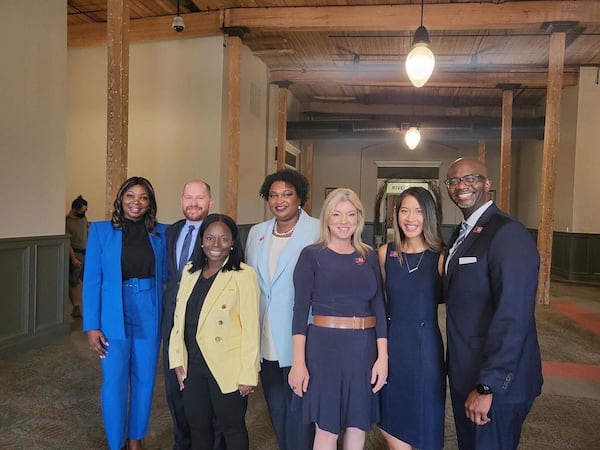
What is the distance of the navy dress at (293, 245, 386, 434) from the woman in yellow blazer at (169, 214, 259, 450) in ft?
0.80

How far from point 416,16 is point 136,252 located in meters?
5.44

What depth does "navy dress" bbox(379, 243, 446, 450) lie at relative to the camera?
196 cm

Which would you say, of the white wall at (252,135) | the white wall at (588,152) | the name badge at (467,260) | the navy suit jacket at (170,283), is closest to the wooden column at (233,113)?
the white wall at (252,135)

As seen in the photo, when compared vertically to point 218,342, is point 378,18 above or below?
above

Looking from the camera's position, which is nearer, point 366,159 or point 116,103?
point 116,103

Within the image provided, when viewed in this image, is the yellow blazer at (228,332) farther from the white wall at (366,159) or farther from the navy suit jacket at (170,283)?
the white wall at (366,159)

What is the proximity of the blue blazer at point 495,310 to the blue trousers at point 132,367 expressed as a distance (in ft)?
4.73

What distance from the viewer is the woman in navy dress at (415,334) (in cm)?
196

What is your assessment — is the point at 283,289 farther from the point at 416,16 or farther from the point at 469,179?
the point at 416,16

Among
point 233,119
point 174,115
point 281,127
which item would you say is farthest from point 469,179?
point 281,127

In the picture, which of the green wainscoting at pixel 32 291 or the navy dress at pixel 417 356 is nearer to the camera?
the navy dress at pixel 417 356

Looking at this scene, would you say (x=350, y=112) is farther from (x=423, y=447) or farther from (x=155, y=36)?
(x=423, y=447)

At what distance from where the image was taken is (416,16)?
637 centimetres

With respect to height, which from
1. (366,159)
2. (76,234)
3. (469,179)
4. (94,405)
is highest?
(366,159)
